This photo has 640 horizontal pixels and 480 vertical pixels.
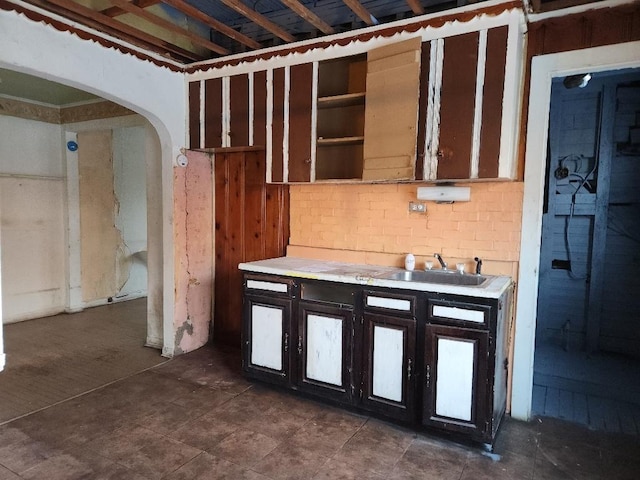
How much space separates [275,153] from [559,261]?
3.17 metres

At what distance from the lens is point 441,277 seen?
3090 millimetres

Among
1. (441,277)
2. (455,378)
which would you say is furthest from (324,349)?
(441,277)

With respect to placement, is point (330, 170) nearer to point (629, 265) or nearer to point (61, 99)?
point (629, 265)

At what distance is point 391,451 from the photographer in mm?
2467

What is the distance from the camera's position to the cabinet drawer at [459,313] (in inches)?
94.9

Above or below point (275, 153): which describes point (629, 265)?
below

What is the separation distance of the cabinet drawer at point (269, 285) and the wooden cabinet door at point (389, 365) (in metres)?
0.65

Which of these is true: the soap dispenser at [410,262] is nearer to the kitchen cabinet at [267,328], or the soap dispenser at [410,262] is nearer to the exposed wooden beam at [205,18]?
the kitchen cabinet at [267,328]

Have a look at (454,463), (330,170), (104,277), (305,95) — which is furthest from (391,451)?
(104,277)

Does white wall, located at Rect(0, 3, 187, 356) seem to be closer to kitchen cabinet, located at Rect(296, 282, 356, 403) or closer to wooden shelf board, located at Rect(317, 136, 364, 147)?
wooden shelf board, located at Rect(317, 136, 364, 147)

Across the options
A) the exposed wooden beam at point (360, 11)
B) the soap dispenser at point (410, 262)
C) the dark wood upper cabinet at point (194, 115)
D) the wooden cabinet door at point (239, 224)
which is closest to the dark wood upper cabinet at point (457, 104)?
the exposed wooden beam at point (360, 11)

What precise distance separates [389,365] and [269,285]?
42.3 inches

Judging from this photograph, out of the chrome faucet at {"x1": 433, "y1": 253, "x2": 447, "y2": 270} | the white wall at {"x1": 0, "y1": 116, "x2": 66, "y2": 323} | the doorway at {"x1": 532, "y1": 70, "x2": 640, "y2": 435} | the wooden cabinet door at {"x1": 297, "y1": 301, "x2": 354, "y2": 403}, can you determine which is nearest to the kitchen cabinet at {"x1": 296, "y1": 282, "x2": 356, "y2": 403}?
the wooden cabinet door at {"x1": 297, "y1": 301, "x2": 354, "y2": 403}

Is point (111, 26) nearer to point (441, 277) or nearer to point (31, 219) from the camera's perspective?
point (441, 277)
